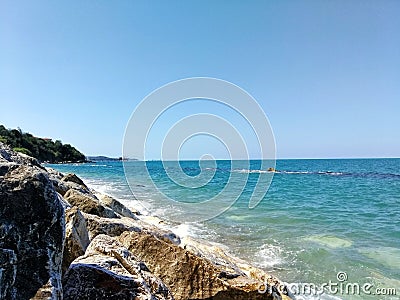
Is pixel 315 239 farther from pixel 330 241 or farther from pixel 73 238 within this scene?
pixel 73 238

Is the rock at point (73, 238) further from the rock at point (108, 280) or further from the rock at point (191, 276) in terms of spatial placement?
the rock at point (191, 276)

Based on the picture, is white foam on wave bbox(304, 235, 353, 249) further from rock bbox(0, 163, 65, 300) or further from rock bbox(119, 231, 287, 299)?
rock bbox(0, 163, 65, 300)

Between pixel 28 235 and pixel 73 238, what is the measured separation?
139 centimetres

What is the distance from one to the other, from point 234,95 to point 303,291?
5.25 m

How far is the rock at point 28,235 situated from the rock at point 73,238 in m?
0.99

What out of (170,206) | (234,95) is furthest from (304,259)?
(170,206)

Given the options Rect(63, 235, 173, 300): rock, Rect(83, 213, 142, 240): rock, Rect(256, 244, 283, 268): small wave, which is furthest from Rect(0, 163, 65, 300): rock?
Rect(256, 244, 283, 268): small wave

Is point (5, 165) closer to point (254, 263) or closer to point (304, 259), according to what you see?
point (254, 263)

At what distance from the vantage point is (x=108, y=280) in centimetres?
296

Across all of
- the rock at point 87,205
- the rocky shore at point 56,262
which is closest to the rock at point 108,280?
the rocky shore at point 56,262

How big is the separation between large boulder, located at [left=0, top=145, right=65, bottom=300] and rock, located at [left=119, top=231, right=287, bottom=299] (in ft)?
5.98

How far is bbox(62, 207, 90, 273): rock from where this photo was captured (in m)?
3.77

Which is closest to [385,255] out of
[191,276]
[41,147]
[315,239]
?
[315,239]

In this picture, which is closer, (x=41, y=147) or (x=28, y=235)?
(x=28, y=235)
